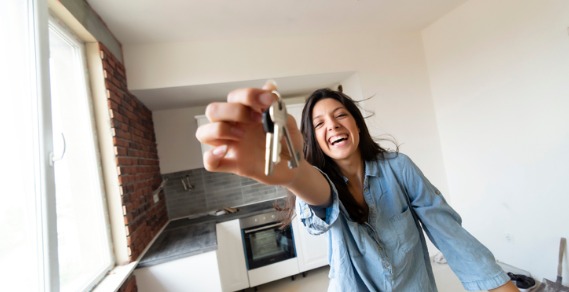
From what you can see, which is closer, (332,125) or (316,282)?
(332,125)

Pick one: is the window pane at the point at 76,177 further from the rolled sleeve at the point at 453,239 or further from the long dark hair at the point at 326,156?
the rolled sleeve at the point at 453,239

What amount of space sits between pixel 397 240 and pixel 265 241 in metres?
2.21

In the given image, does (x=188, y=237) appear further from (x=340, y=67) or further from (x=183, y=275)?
(x=340, y=67)

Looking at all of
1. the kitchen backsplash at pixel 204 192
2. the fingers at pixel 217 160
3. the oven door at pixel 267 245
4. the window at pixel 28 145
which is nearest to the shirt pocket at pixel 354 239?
the fingers at pixel 217 160

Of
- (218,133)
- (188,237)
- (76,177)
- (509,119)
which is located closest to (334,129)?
(218,133)

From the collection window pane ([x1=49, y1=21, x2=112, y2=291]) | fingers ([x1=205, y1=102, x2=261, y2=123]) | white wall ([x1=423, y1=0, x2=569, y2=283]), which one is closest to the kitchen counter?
window pane ([x1=49, y1=21, x2=112, y2=291])

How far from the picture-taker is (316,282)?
2.74 meters

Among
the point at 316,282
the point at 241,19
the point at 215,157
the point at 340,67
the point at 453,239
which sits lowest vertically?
the point at 316,282

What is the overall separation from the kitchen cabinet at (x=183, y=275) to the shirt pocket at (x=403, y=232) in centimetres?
145

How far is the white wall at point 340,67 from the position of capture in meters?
2.25

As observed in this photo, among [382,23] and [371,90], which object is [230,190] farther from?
[382,23]

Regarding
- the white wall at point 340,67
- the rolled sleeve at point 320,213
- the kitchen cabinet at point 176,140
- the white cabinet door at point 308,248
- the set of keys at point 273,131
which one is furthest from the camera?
the kitchen cabinet at point 176,140

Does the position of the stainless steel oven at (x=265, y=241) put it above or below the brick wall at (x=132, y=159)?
below

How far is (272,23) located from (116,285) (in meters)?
2.14
